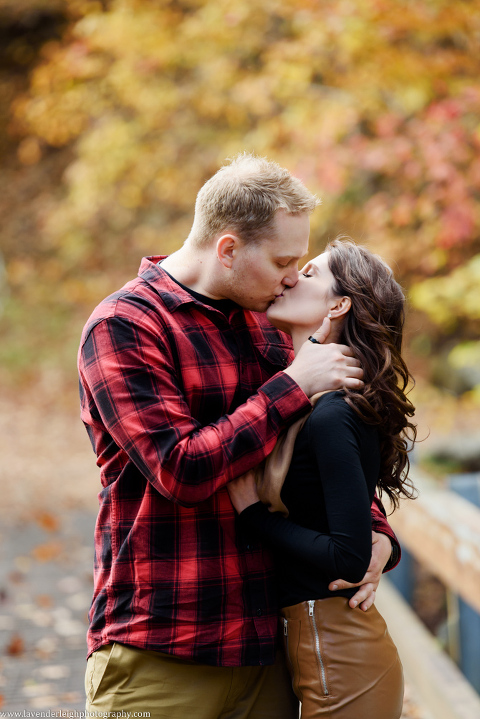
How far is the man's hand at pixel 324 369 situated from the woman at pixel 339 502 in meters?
A: 0.03

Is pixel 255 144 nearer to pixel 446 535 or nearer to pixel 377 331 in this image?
pixel 446 535

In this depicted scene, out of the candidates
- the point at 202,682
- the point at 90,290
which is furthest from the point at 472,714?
the point at 90,290

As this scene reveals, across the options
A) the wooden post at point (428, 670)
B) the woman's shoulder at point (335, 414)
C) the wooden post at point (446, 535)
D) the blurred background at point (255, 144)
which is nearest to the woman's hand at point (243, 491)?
the woman's shoulder at point (335, 414)

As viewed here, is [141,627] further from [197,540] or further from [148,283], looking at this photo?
[148,283]

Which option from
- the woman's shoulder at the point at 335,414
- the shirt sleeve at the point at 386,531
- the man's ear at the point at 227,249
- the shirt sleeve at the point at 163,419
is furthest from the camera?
the shirt sleeve at the point at 386,531

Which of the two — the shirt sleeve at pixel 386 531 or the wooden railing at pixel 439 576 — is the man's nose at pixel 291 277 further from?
the wooden railing at pixel 439 576

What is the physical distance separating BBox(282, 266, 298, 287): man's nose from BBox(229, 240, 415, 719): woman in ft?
0.07

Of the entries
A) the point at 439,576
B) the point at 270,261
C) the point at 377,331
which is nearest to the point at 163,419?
the point at 270,261

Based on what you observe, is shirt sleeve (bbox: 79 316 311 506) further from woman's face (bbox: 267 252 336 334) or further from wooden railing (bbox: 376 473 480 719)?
wooden railing (bbox: 376 473 480 719)

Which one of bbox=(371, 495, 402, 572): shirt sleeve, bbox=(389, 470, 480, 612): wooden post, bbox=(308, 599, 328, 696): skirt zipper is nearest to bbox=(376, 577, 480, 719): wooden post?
bbox=(389, 470, 480, 612): wooden post

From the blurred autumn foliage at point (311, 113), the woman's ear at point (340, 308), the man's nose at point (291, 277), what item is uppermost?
the blurred autumn foliage at point (311, 113)

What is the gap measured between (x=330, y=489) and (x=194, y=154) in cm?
934

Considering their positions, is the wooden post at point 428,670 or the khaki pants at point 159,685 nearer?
the khaki pants at point 159,685

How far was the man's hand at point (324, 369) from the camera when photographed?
1934 mm
